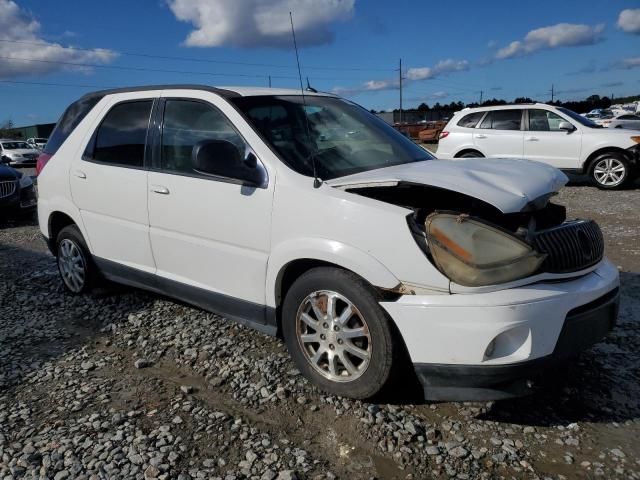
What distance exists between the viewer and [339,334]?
113 inches

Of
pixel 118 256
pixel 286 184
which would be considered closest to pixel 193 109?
pixel 286 184

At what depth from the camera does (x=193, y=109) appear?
3.66 metres

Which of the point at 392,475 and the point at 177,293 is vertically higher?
the point at 177,293

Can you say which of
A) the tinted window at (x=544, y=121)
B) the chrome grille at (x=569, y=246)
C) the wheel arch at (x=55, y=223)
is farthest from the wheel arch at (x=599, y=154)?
the wheel arch at (x=55, y=223)

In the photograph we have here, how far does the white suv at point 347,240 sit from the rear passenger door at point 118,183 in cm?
2

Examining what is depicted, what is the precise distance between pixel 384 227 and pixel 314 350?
906 millimetres

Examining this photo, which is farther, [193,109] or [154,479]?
[193,109]

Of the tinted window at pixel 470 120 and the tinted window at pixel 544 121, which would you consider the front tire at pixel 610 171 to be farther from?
the tinted window at pixel 470 120

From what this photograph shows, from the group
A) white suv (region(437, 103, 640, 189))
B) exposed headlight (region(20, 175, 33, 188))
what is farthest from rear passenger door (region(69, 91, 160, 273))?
white suv (region(437, 103, 640, 189))

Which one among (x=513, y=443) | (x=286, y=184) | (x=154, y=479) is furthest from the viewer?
(x=286, y=184)

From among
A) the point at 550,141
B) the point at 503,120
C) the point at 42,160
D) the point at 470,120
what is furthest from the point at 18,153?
the point at 42,160

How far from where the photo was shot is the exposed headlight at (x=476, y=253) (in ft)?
8.02

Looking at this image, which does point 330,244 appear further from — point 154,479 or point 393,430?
point 154,479

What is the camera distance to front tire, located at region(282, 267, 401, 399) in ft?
8.86
